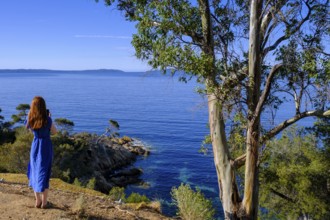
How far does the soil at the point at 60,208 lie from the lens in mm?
7341

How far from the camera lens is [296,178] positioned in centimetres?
1848

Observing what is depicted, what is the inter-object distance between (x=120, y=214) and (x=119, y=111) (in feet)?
314

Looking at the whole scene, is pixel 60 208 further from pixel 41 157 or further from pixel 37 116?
pixel 37 116

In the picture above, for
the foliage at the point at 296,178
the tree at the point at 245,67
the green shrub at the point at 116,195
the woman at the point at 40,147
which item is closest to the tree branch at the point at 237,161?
the tree at the point at 245,67

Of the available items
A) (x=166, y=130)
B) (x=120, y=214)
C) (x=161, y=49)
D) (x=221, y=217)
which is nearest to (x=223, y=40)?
(x=161, y=49)

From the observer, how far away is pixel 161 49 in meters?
8.67

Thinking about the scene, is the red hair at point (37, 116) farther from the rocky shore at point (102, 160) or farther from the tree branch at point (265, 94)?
the rocky shore at point (102, 160)

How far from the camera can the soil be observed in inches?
289

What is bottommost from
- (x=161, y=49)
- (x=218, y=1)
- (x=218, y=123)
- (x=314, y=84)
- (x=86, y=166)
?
(x=86, y=166)

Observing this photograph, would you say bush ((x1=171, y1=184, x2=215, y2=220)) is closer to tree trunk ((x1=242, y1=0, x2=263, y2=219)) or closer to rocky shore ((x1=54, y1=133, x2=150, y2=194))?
tree trunk ((x1=242, y1=0, x2=263, y2=219))

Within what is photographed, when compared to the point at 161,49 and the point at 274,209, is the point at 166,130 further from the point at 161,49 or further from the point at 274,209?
the point at 161,49

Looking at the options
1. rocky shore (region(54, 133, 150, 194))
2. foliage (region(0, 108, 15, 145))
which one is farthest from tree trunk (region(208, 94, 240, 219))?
foliage (region(0, 108, 15, 145))

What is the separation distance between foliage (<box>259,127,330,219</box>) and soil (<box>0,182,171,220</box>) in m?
9.93

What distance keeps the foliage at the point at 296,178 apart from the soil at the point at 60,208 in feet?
32.6
